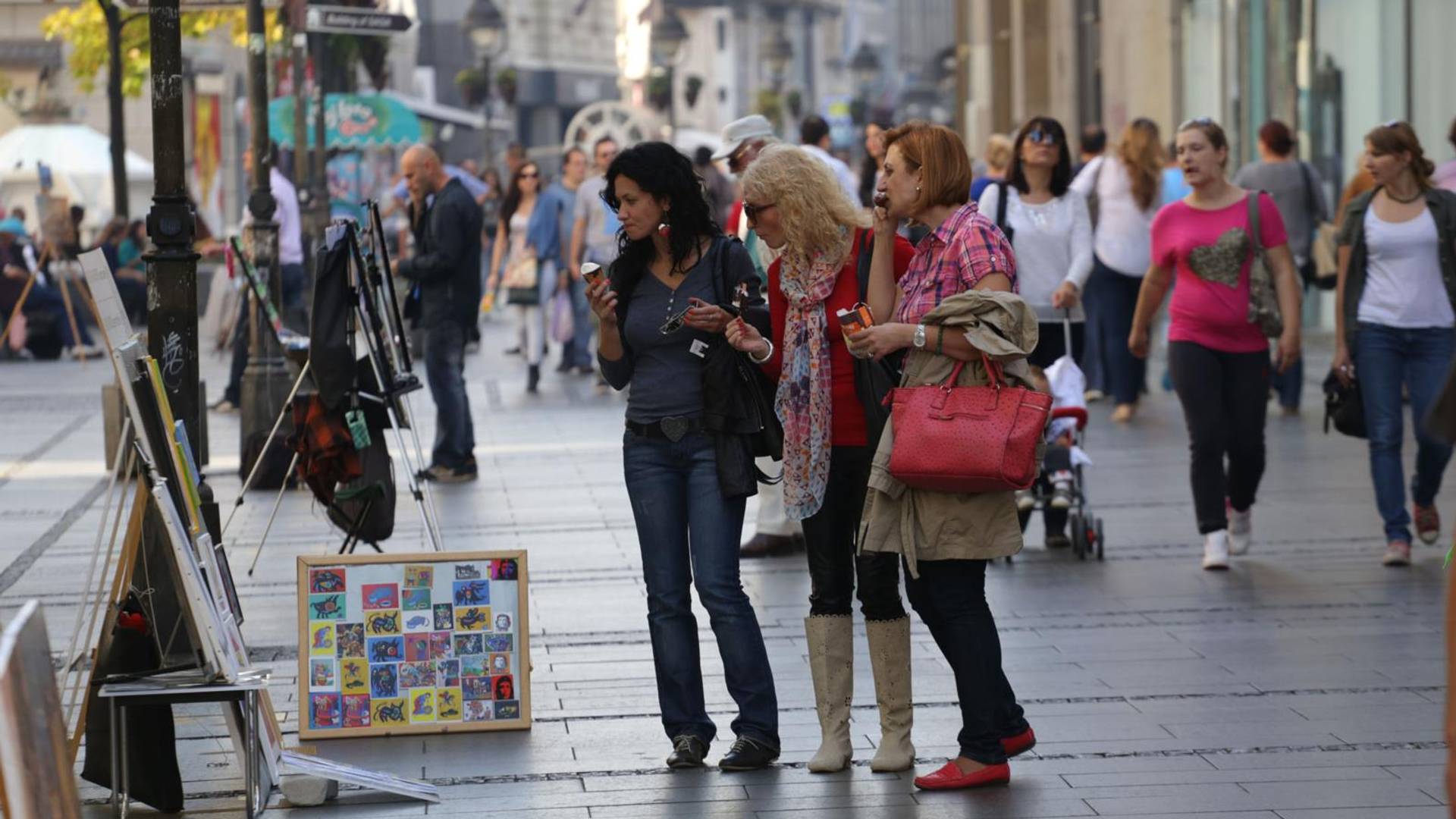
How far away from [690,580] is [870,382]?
829 mm

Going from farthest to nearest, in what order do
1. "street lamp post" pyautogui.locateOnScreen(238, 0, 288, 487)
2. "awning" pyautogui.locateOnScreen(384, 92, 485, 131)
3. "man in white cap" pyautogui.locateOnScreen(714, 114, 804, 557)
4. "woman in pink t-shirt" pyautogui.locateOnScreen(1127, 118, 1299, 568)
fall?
"awning" pyautogui.locateOnScreen(384, 92, 485, 131) → "street lamp post" pyautogui.locateOnScreen(238, 0, 288, 487) → "man in white cap" pyautogui.locateOnScreen(714, 114, 804, 557) → "woman in pink t-shirt" pyautogui.locateOnScreen(1127, 118, 1299, 568)

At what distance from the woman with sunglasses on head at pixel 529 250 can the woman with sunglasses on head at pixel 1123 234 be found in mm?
5253

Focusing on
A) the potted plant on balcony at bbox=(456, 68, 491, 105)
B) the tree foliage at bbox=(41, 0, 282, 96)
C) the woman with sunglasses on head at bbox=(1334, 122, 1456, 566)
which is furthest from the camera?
the potted plant on balcony at bbox=(456, 68, 491, 105)

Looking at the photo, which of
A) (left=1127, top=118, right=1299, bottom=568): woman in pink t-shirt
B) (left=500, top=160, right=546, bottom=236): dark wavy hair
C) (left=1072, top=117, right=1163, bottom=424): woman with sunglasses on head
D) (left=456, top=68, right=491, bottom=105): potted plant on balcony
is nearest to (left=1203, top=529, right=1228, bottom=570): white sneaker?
(left=1127, top=118, right=1299, bottom=568): woman in pink t-shirt

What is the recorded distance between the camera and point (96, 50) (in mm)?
32219

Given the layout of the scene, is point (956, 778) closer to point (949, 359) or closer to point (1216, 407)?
point (949, 359)

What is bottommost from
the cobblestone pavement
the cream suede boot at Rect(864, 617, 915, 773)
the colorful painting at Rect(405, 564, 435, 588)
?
the cobblestone pavement

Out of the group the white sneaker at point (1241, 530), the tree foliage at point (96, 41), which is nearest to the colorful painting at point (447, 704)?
the white sneaker at point (1241, 530)

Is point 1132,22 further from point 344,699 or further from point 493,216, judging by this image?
point 344,699

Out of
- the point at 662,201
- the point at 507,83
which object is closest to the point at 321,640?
the point at 662,201

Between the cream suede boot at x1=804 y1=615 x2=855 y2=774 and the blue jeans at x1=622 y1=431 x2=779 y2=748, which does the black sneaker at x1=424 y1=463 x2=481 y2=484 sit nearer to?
the blue jeans at x1=622 y1=431 x2=779 y2=748

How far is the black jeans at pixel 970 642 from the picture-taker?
6465 mm

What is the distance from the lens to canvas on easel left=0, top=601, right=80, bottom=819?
2.88 meters

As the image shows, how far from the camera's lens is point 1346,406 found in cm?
1050
